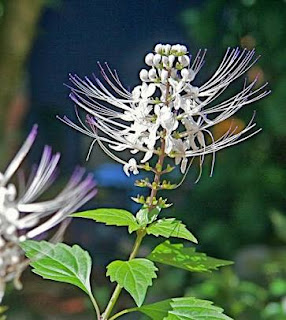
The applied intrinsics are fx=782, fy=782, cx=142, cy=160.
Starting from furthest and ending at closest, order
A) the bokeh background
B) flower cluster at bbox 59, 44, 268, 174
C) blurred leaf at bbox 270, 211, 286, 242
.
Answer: blurred leaf at bbox 270, 211, 286, 242, the bokeh background, flower cluster at bbox 59, 44, 268, 174

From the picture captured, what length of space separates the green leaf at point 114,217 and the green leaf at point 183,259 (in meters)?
0.02

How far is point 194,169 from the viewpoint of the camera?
1.65 meters

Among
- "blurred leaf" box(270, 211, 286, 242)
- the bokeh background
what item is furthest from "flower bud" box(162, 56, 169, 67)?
"blurred leaf" box(270, 211, 286, 242)

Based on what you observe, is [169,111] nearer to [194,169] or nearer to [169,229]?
[169,229]

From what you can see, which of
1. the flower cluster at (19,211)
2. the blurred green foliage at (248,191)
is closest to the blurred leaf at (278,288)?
the blurred green foliage at (248,191)

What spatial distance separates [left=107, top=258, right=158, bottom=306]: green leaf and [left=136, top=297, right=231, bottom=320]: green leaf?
0.7 inches

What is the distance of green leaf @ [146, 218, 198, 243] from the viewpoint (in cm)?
40

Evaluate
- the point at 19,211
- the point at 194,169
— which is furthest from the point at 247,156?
the point at 19,211

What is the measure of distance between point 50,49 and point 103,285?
53cm

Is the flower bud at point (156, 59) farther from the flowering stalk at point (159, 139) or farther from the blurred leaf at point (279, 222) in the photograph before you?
→ the blurred leaf at point (279, 222)

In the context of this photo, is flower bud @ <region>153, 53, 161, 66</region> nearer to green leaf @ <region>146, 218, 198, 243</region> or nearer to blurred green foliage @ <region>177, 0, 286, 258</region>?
green leaf @ <region>146, 218, 198, 243</region>

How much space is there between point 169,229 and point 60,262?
7 centimetres

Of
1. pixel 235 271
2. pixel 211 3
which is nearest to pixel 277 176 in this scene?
pixel 235 271

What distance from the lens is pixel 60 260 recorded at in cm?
43
